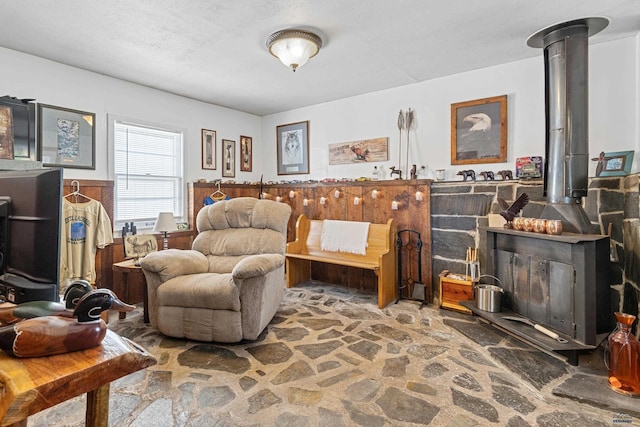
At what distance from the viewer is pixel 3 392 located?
64cm

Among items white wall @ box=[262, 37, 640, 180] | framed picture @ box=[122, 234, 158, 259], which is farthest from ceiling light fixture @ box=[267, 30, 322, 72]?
framed picture @ box=[122, 234, 158, 259]

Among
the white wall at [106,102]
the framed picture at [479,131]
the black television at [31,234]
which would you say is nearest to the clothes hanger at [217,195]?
the white wall at [106,102]

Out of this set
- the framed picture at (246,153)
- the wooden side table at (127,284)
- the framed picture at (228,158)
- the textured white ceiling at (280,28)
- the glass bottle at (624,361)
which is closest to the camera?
the glass bottle at (624,361)

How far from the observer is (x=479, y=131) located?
3449mm

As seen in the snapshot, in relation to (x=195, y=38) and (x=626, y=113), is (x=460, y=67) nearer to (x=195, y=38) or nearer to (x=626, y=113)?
(x=626, y=113)

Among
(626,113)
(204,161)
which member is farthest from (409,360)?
(204,161)

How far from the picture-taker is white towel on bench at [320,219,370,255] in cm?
394

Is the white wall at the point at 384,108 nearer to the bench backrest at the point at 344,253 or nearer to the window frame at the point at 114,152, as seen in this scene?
the window frame at the point at 114,152

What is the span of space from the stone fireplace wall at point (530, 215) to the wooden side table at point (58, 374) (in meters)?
3.09

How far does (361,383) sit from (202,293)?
1.38m

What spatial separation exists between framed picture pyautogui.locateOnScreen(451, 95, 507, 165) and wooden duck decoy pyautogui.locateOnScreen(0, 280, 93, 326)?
3543 millimetres

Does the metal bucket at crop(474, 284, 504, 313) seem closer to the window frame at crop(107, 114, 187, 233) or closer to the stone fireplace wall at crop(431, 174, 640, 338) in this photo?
the stone fireplace wall at crop(431, 174, 640, 338)

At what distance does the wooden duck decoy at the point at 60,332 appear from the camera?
2.38ft

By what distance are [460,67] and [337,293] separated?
2.90 metres
